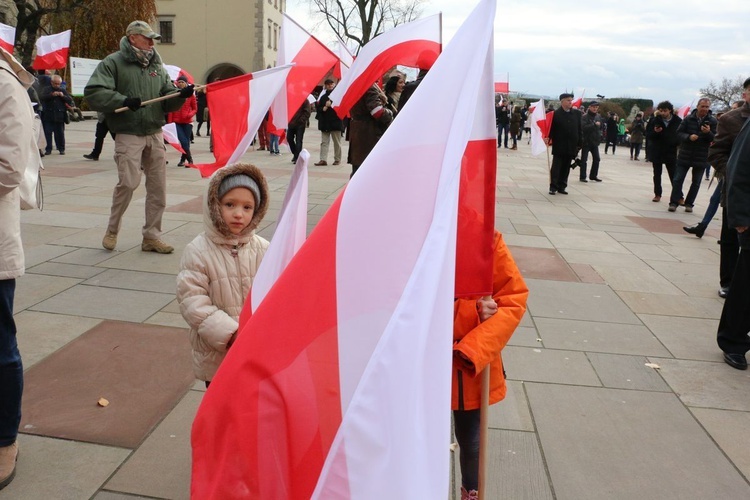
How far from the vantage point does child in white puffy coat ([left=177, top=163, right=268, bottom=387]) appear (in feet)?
8.63

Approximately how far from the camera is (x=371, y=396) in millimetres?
1398

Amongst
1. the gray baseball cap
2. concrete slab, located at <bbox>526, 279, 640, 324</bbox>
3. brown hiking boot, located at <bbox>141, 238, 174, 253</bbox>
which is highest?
the gray baseball cap

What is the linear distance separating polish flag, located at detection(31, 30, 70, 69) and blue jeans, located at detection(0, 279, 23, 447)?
15.8 metres

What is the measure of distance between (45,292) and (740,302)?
5135 mm

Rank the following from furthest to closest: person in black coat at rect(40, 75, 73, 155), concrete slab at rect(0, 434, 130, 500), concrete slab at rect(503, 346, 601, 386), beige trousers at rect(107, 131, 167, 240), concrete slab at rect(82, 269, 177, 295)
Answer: person in black coat at rect(40, 75, 73, 155) → beige trousers at rect(107, 131, 167, 240) → concrete slab at rect(82, 269, 177, 295) → concrete slab at rect(503, 346, 601, 386) → concrete slab at rect(0, 434, 130, 500)

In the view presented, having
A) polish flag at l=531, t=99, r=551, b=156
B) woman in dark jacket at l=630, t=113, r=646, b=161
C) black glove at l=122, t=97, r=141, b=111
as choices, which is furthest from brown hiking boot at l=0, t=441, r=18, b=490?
woman in dark jacket at l=630, t=113, r=646, b=161

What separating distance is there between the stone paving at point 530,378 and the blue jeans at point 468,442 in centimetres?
30

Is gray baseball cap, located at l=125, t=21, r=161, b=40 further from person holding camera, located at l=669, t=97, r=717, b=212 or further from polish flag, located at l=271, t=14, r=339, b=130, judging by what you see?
person holding camera, located at l=669, t=97, r=717, b=212

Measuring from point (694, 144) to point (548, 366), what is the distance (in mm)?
8507

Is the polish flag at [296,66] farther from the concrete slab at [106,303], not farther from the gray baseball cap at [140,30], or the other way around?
the concrete slab at [106,303]

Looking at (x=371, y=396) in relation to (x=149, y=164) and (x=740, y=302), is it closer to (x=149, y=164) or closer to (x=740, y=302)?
(x=740, y=302)

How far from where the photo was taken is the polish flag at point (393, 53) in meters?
5.06

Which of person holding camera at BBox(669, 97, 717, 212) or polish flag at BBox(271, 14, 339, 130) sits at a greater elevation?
polish flag at BBox(271, 14, 339, 130)

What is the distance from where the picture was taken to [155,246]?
6.56 metres
